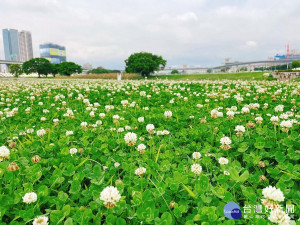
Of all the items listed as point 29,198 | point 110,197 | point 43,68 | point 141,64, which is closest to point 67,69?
point 43,68

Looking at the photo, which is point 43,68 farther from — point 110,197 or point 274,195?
point 274,195

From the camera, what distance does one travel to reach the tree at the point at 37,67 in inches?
2301

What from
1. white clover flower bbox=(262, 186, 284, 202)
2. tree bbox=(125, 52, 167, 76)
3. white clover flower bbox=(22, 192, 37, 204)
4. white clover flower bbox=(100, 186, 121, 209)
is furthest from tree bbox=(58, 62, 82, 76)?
white clover flower bbox=(262, 186, 284, 202)

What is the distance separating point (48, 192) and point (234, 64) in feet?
338

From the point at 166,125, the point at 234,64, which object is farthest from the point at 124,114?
the point at 234,64

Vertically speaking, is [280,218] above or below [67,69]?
below

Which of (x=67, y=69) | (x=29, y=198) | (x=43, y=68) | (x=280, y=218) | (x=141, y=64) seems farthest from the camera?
(x=67, y=69)

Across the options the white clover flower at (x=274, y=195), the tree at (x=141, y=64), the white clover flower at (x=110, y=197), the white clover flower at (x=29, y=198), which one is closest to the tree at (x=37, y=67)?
the tree at (x=141, y=64)

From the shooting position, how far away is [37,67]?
192ft

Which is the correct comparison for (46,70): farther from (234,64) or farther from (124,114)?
(234,64)

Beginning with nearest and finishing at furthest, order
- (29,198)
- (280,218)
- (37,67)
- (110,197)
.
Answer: (280,218) < (110,197) < (29,198) < (37,67)

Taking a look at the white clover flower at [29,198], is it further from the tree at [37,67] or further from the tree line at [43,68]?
the tree at [37,67]

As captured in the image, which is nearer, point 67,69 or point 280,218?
point 280,218

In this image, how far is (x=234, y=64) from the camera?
9481 cm
